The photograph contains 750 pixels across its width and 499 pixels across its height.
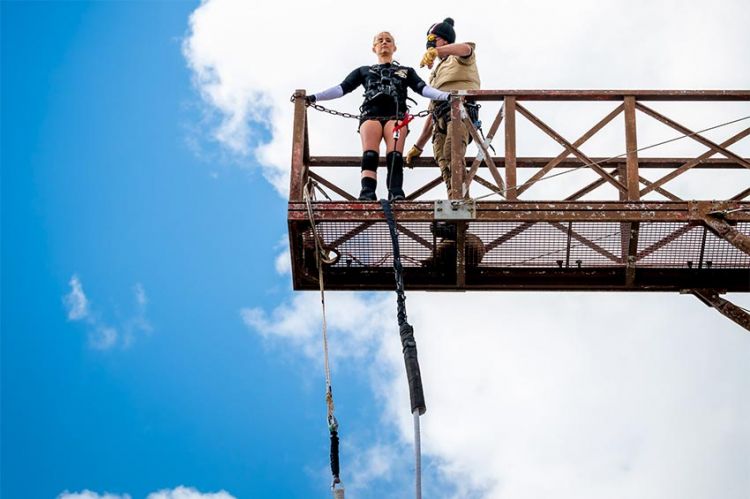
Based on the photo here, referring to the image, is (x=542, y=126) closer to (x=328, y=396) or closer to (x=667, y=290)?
(x=667, y=290)

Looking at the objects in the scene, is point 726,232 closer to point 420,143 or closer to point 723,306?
point 723,306

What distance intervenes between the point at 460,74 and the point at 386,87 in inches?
38.0

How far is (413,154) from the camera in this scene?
50.4 feet

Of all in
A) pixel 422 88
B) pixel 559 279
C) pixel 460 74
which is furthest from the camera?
pixel 460 74

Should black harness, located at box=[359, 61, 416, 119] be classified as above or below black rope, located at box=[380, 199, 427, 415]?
above

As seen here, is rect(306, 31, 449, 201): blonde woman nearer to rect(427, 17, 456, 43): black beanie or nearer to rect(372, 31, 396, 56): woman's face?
rect(372, 31, 396, 56): woman's face

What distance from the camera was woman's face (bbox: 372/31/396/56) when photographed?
14.5 metres

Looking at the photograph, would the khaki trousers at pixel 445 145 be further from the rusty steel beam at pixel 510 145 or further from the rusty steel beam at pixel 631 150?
the rusty steel beam at pixel 631 150

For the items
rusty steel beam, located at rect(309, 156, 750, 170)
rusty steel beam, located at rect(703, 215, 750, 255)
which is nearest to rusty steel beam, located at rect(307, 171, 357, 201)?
rusty steel beam, located at rect(309, 156, 750, 170)

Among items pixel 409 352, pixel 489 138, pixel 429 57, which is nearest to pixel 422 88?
pixel 429 57

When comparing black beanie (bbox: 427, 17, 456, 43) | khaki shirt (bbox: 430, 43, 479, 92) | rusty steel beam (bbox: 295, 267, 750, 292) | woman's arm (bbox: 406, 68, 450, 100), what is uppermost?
black beanie (bbox: 427, 17, 456, 43)

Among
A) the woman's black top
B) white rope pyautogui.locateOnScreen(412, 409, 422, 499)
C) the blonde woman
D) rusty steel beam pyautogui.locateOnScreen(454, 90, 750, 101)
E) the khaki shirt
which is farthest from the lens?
the khaki shirt

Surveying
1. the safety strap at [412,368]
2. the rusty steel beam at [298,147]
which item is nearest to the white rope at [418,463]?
the safety strap at [412,368]

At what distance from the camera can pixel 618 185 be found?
527 inches
